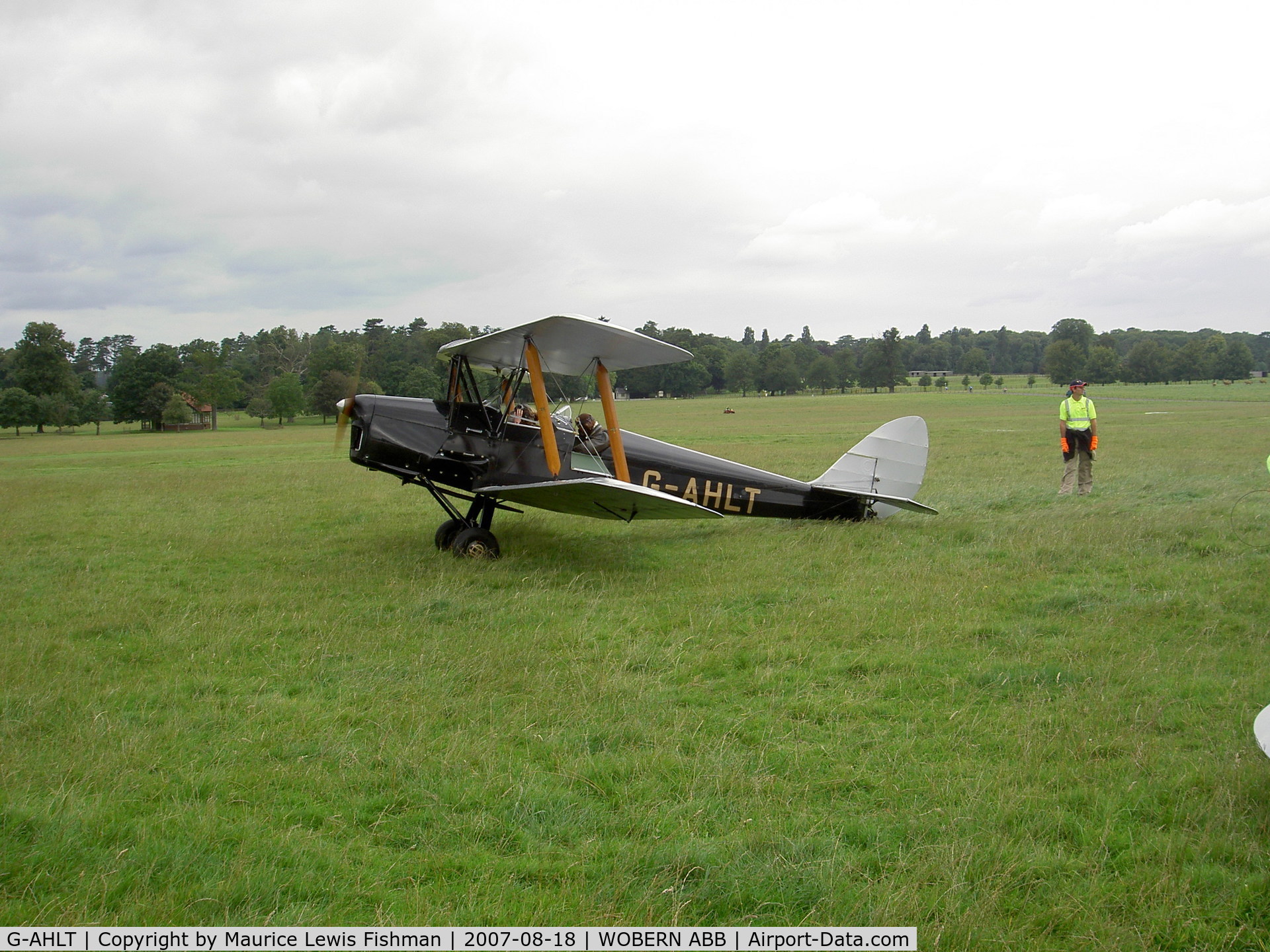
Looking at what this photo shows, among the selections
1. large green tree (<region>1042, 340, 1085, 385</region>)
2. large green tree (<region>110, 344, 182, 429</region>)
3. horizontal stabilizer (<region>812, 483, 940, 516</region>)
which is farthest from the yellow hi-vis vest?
large green tree (<region>1042, 340, 1085, 385</region>)

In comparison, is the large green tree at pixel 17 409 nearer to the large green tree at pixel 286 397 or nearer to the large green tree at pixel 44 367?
the large green tree at pixel 44 367

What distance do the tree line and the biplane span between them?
73 centimetres

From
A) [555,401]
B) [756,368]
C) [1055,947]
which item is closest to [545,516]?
[555,401]

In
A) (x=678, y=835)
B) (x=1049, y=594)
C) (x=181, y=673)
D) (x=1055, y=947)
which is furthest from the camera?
(x=1049, y=594)

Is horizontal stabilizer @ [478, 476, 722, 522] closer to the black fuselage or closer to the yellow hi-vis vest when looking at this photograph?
the black fuselage

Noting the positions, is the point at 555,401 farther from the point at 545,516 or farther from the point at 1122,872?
the point at 1122,872

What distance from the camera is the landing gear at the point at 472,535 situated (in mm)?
8836

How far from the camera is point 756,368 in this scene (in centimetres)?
11500

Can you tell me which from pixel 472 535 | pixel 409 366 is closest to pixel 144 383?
pixel 409 366

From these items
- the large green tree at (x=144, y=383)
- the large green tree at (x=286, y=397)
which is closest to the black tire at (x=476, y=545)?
the large green tree at (x=286, y=397)

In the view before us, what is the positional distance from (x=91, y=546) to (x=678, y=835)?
10294 millimetres

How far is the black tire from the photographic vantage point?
8812 millimetres

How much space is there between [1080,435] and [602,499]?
27.9ft

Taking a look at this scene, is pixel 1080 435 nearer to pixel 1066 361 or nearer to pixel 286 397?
pixel 286 397
